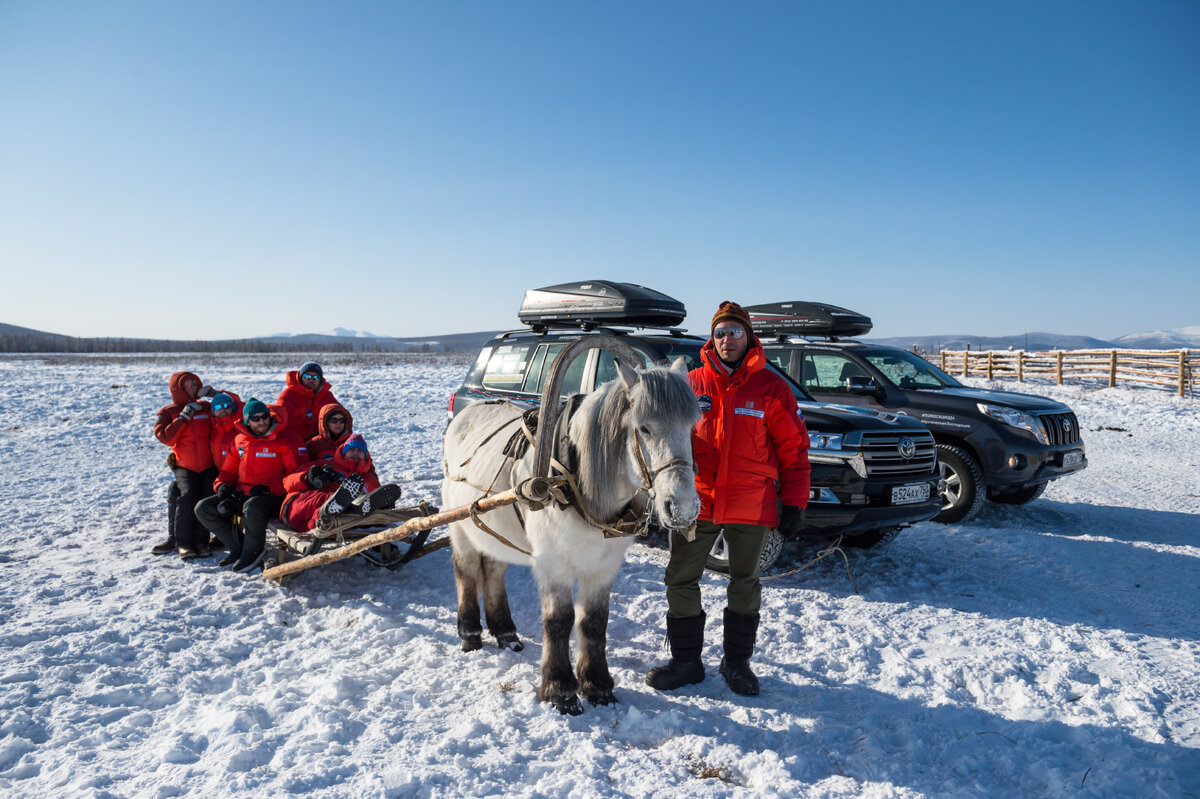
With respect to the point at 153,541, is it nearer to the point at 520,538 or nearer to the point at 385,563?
the point at 385,563

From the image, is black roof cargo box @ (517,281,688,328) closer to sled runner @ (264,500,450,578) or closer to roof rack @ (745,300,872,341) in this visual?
sled runner @ (264,500,450,578)

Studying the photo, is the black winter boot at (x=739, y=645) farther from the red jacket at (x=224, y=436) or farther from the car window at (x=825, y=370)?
the car window at (x=825, y=370)

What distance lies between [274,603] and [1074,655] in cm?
560

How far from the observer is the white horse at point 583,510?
9.23 ft

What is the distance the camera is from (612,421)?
302 centimetres

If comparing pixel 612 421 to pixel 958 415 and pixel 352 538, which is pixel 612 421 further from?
pixel 958 415

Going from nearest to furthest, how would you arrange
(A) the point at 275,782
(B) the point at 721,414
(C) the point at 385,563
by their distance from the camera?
(A) the point at 275,782 < (B) the point at 721,414 < (C) the point at 385,563

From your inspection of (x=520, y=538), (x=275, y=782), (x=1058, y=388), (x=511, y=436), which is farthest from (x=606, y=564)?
(x=1058, y=388)

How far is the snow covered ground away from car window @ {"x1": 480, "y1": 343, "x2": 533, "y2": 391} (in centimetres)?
197

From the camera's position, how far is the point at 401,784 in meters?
2.64

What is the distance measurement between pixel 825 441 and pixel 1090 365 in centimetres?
2277

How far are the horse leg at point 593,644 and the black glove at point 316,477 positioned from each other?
2.71m

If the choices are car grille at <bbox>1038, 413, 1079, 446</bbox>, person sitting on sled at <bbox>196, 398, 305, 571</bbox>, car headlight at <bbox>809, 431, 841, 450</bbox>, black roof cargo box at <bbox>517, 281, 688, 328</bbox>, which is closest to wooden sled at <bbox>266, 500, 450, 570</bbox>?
person sitting on sled at <bbox>196, 398, 305, 571</bbox>

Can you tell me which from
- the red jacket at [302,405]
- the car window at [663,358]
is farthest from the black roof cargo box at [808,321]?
the red jacket at [302,405]
